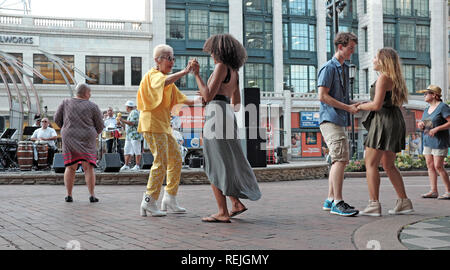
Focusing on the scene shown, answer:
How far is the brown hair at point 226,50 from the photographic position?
4.66 metres

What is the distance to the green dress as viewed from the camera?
5160mm

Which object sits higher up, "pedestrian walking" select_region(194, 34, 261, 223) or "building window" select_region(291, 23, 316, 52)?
"building window" select_region(291, 23, 316, 52)

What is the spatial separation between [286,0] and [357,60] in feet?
27.1

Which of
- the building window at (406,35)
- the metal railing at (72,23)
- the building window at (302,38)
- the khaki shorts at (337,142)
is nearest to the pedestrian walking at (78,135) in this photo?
the khaki shorts at (337,142)

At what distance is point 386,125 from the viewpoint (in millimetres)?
5211

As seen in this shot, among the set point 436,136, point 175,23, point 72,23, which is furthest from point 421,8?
point 436,136

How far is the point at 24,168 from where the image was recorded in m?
12.9

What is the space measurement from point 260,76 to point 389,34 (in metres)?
12.1

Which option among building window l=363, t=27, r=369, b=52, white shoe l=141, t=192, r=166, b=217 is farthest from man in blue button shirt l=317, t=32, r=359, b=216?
building window l=363, t=27, r=369, b=52

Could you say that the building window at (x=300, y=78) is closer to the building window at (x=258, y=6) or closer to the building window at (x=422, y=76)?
the building window at (x=258, y=6)

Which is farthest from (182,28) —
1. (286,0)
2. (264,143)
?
(264,143)

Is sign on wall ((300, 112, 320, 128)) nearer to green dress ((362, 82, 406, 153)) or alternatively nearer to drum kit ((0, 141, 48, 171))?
drum kit ((0, 141, 48, 171))

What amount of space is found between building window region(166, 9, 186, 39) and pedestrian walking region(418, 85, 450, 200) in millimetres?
29613

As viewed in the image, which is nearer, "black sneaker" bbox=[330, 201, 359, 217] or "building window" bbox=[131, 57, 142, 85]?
"black sneaker" bbox=[330, 201, 359, 217]
